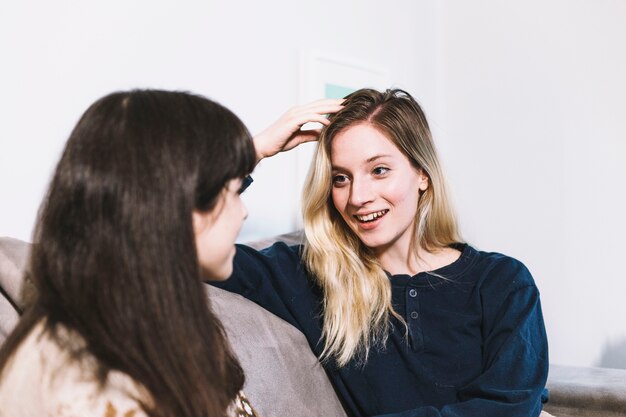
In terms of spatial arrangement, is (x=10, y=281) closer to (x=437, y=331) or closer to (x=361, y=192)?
(x=361, y=192)

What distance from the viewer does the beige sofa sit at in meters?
1.29

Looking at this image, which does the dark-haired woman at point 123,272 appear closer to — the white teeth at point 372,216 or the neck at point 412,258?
the white teeth at point 372,216

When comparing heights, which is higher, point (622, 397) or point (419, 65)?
point (419, 65)

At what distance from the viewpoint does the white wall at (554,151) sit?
2623 millimetres

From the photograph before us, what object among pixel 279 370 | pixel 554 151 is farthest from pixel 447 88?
pixel 279 370

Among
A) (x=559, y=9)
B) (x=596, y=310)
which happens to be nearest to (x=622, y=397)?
(x=596, y=310)

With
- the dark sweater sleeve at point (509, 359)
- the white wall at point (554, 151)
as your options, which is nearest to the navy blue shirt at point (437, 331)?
the dark sweater sleeve at point (509, 359)

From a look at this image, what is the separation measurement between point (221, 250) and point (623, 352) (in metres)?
2.23

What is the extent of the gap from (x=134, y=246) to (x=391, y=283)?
1066 mm

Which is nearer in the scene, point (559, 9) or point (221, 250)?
point (221, 250)

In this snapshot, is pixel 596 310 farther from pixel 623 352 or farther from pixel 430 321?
pixel 430 321

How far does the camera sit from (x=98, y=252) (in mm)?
802

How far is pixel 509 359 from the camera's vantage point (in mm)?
1540

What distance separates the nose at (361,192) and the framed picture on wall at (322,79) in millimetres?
638
